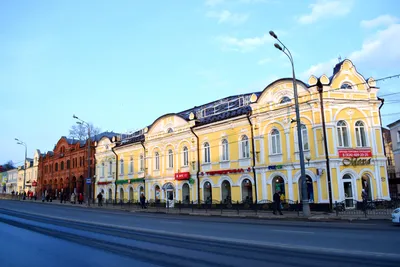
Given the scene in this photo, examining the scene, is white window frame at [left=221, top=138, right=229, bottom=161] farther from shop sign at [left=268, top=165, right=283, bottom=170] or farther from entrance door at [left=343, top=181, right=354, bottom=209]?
entrance door at [left=343, top=181, right=354, bottom=209]

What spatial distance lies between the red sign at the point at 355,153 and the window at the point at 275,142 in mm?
4678

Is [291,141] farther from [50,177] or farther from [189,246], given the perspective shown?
[50,177]

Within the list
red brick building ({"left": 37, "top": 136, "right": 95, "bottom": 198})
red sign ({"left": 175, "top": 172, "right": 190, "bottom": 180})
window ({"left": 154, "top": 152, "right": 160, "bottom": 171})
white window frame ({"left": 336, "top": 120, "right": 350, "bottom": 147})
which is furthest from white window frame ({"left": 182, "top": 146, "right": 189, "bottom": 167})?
red brick building ({"left": 37, "top": 136, "right": 95, "bottom": 198})

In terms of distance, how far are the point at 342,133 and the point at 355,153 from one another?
65.7 inches

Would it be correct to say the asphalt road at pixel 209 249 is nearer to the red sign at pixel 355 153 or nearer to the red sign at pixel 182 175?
the red sign at pixel 355 153

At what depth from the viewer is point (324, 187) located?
23438 mm

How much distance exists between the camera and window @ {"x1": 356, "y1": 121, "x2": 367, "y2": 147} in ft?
81.3

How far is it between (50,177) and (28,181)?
47.3 ft

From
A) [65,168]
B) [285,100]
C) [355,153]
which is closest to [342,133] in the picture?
[355,153]

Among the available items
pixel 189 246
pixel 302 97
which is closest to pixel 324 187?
pixel 302 97

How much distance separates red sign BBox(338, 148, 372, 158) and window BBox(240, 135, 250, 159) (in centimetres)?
770

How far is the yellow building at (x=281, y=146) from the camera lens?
23.9m

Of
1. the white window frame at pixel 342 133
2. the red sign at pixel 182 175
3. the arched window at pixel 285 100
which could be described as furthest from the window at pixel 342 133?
the red sign at pixel 182 175

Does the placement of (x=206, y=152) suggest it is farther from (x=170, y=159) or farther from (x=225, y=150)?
(x=170, y=159)
